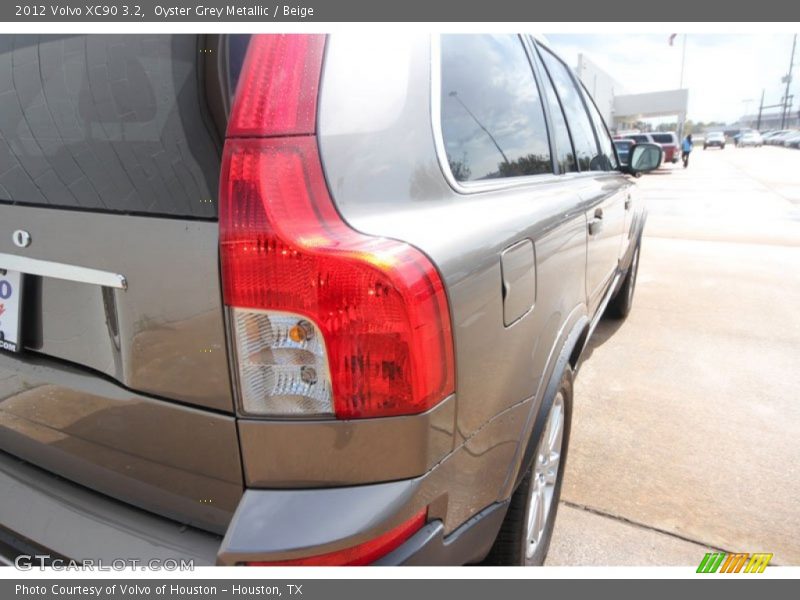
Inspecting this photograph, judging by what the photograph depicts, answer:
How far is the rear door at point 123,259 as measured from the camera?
1178 mm

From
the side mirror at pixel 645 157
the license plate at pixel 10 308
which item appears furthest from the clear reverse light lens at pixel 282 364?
the side mirror at pixel 645 157

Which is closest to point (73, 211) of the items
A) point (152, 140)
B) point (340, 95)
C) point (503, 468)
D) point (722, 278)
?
point (152, 140)

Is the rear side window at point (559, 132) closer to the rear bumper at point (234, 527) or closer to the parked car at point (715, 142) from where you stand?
the rear bumper at point (234, 527)

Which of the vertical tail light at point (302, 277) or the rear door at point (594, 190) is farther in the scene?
the rear door at point (594, 190)

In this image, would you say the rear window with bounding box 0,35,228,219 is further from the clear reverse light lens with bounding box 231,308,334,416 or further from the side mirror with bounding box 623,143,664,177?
the side mirror with bounding box 623,143,664,177

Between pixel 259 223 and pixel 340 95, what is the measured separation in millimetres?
315

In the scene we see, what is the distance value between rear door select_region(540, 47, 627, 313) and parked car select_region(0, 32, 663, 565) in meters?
1.08

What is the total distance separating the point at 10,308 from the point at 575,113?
2643 millimetres

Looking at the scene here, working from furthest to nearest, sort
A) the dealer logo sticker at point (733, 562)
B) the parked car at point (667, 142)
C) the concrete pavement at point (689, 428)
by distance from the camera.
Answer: the parked car at point (667, 142) < the concrete pavement at point (689, 428) < the dealer logo sticker at point (733, 562)

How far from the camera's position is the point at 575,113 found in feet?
9.72

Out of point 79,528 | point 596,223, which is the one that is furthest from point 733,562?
point 79,528

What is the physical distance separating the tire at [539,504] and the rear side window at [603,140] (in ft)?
6.20

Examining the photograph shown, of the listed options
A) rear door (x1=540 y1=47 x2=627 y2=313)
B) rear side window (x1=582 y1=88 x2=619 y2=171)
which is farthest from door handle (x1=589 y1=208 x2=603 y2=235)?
rear side window (x1=582 y1=88 x2=619 y2=171)

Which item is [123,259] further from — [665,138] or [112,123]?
[665,138]
